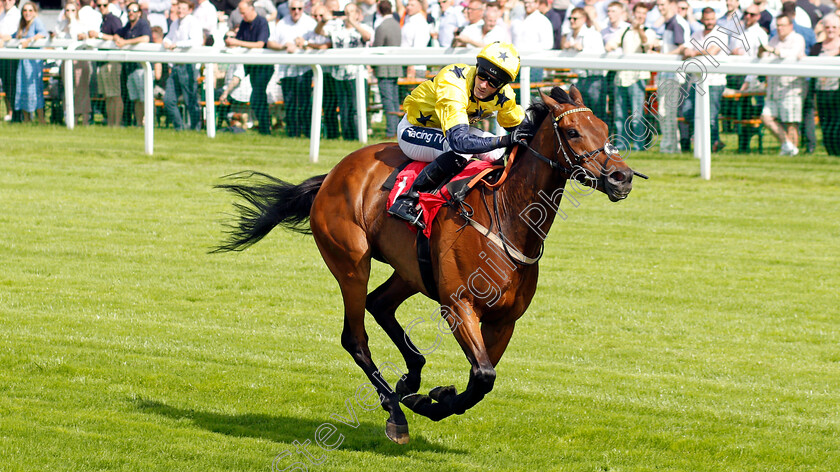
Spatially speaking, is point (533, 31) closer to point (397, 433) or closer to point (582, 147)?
point (397, 433)

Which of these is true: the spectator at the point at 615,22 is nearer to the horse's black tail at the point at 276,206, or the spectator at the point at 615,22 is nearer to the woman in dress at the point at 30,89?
the woman in dress at the point at 30,89

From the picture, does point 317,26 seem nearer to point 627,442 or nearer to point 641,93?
point 641,93

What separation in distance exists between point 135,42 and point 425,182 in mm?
12025

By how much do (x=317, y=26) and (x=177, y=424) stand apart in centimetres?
1049

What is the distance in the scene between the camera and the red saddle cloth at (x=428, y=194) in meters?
5.27

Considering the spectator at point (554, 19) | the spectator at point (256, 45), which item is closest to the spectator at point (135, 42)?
the spectator at point (256, 45)

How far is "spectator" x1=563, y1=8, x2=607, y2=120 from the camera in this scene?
13.1 meters

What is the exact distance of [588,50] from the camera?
1424 cm

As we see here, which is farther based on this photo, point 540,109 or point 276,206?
point 276,206

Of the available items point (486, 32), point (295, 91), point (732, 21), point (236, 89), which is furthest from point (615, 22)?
point (236, 89)

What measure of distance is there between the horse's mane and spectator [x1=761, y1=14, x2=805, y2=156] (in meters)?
8.37

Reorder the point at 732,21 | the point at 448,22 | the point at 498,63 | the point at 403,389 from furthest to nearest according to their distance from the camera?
the point at 448,22
the point at 732,21
the point at 403,389
the point at 498,63

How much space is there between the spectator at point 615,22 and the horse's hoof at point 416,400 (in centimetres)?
1001

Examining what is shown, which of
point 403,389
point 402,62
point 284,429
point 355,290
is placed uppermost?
point 402,62
